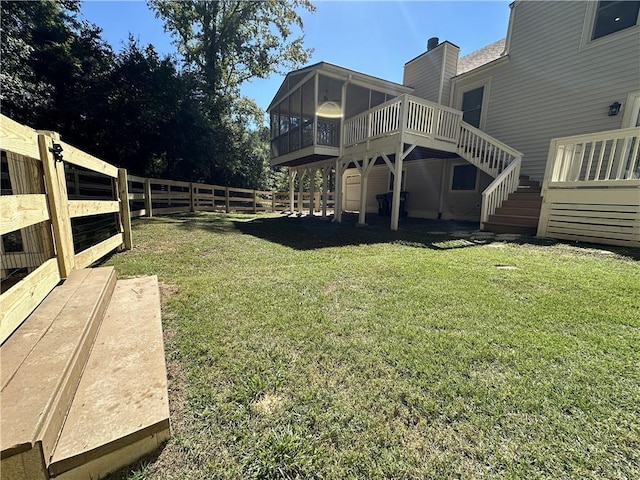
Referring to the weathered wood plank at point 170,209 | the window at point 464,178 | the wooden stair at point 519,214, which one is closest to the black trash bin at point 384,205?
the window at point 464,178

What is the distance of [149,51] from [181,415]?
46.5 feet

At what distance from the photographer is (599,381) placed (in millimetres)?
1577

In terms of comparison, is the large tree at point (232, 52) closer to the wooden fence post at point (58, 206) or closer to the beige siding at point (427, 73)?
the beige siding at point (427, 73)

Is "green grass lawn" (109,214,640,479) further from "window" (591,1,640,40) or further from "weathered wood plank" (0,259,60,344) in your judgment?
"window" (591,1,640,40)

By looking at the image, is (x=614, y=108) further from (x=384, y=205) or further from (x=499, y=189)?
(x=384, y=205)

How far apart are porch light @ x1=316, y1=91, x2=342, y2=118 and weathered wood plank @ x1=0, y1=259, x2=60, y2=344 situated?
33.1ft

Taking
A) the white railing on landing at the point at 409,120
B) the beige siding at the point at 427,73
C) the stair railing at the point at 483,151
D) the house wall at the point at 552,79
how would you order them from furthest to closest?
the beige siding at the point at 427,73 → the stair railing at the point at 483,151 → the white railing on landing at the point at 409,120 → the house wall at the point at 552,79

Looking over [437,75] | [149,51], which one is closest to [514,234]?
[437,75]

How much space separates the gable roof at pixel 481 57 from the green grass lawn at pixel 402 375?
9.93m

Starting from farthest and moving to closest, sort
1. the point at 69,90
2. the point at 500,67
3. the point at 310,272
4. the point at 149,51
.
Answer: the point at 149,51 → the point at 69,90 → the point at 500,67 → the point at 310,272

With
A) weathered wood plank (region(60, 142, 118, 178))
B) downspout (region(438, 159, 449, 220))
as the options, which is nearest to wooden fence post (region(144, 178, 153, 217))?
weathered wood plank (region(60, 142, 118, 178))

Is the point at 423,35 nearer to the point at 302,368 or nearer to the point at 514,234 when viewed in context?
the point at 514,234

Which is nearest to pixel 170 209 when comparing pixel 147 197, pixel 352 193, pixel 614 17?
pixel 147 197

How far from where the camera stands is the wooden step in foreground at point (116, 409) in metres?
1.01
